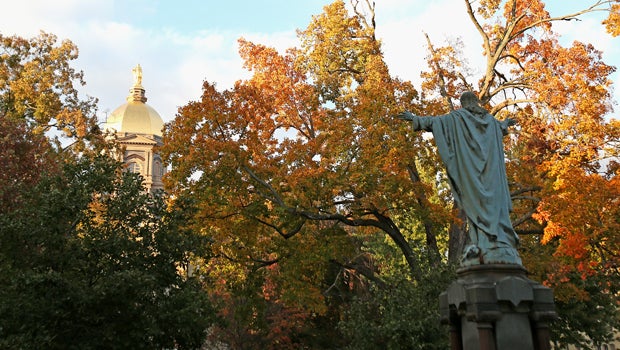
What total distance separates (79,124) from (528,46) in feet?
58.9

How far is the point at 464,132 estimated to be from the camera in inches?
324

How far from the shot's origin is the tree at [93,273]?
37.1 ft

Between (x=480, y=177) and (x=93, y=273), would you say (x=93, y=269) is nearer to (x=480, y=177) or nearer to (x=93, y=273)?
(x=93, y=273)

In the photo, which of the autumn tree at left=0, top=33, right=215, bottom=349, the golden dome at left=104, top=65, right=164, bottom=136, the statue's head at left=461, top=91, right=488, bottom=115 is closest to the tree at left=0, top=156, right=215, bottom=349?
the autumn tree at left=0, top=33, right=215, bottom=349

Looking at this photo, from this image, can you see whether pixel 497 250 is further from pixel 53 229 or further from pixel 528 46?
pixel 528 46

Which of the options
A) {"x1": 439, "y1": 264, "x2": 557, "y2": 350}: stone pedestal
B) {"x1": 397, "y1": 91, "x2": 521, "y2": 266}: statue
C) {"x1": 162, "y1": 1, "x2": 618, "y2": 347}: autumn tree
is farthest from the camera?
{"x1": 162, "y1": 1, "x2": 618, "y2": 347}: autumn tree

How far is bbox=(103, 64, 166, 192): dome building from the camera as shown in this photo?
6228 cm

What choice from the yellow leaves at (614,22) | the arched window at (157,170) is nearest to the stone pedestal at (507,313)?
the yellow leaves at (614,22)

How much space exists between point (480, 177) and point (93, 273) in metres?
8.78

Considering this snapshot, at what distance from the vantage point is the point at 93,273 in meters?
12.7

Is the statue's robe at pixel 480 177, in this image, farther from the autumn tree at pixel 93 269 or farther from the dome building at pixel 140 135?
the dome building at pixel 140 135

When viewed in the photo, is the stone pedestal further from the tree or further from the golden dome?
the golden dome

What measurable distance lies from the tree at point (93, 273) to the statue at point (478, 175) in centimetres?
683

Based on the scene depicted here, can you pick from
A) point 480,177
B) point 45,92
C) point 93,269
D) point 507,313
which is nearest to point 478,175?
→ point 480,177
